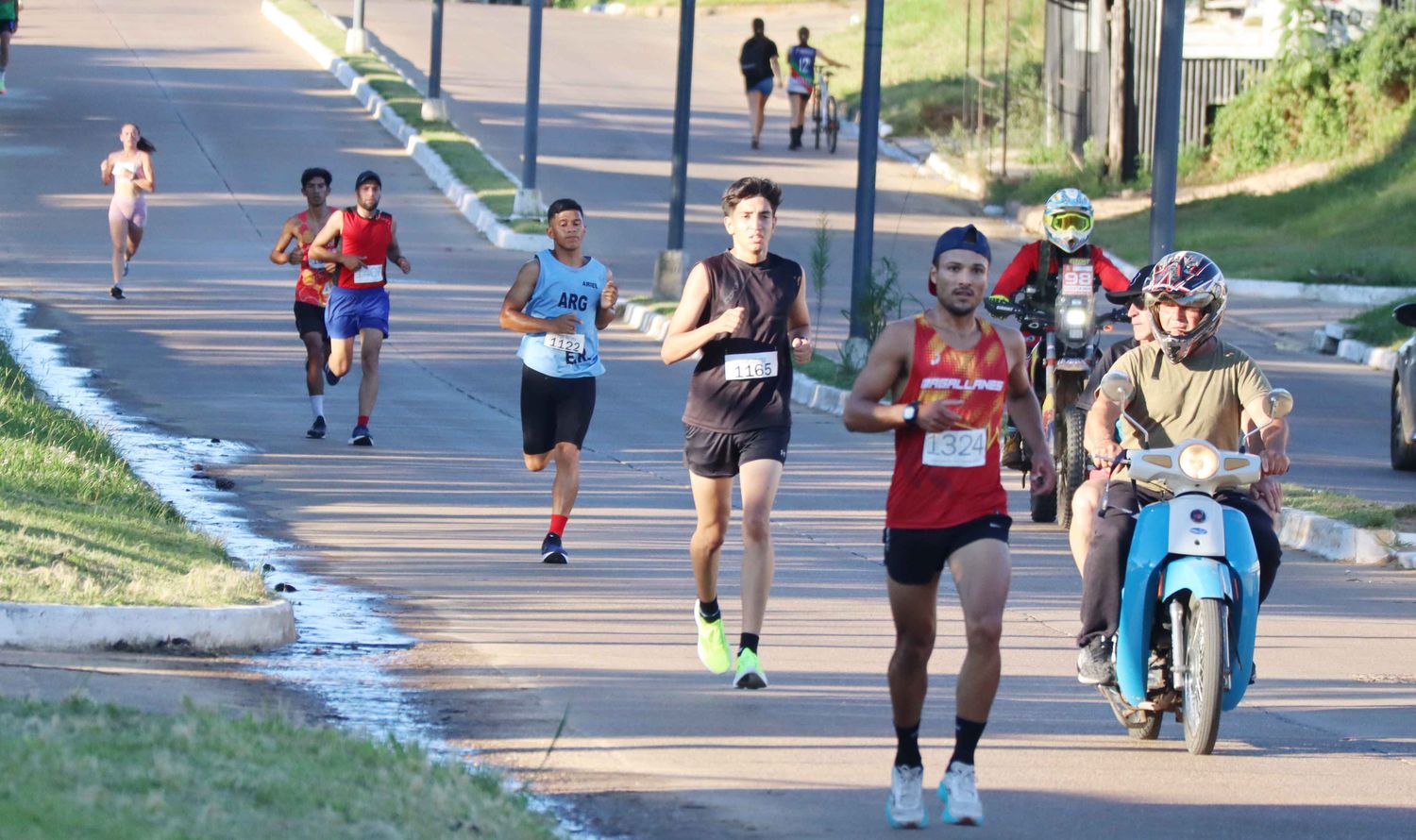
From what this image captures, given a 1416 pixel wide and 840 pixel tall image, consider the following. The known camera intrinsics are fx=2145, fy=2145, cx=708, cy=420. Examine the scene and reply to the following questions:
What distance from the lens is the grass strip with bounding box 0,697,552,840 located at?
5.34m

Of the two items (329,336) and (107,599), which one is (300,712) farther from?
(329,336)

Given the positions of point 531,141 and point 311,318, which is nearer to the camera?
point 311,318

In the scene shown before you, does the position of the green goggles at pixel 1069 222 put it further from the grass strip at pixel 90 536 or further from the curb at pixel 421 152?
the curb at pixel 421 152

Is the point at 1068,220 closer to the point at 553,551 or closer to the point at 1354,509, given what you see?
the point at 1354,509

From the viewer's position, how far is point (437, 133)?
36.4 meters

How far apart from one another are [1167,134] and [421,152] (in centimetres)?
2092

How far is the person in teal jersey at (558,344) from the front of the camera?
11281 millimetres

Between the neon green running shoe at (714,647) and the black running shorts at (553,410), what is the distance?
2904 mm

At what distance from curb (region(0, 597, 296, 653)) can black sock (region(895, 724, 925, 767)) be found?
3.10m

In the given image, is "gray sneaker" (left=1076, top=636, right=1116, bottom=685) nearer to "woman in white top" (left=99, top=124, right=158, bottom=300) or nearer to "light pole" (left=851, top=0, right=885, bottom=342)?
"light pole" (left=851, top=0, right=885, bottom=342)

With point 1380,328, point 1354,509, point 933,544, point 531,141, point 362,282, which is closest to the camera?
point 933,544

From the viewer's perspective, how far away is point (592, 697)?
797 cm

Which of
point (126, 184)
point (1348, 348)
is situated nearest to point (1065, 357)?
point (1348, 348)

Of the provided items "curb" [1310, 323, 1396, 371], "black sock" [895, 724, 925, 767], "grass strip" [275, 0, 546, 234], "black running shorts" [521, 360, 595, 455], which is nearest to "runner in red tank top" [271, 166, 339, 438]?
"black running shorts" [521, 360, 595, 455]
